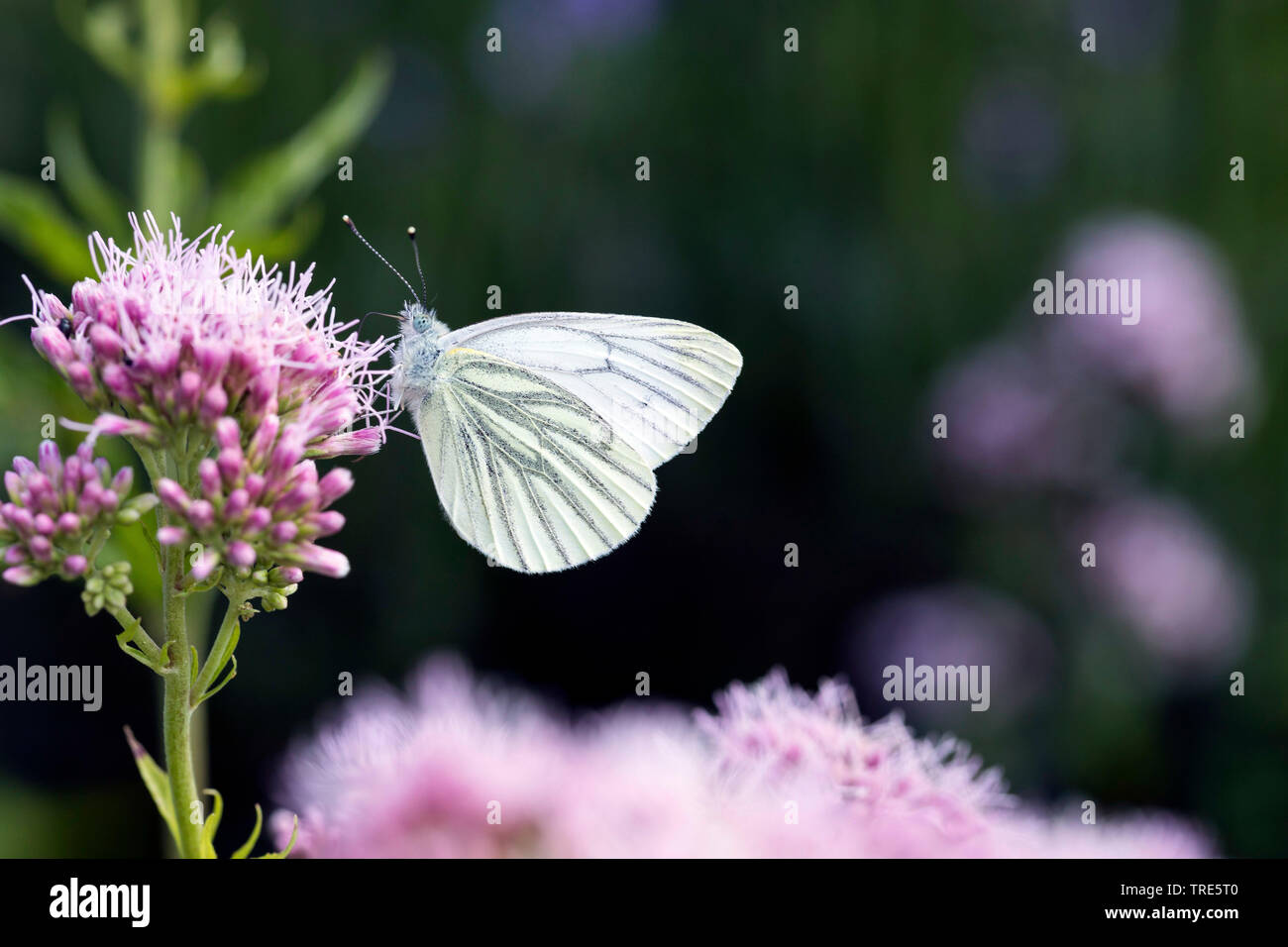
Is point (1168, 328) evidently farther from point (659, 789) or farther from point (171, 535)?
point (171, 535)

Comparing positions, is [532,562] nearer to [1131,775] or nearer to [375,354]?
[375,354]

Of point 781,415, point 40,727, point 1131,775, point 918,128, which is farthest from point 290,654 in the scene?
point 918,128

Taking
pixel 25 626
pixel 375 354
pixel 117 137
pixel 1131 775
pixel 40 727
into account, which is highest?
pixel 117 137

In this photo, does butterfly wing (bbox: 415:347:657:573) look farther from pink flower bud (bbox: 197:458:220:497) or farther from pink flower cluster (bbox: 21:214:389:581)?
pink flower bud (bbox: 197:458:220:497)

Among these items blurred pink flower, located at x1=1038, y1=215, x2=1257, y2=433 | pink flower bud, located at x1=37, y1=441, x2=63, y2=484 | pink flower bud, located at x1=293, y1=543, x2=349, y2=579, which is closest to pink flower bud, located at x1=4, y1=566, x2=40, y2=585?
pink flower bud, located at x1=37, y1=441, x2=63, y2=484

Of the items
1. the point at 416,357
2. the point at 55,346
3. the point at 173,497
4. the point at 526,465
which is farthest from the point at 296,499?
the point at 526,465
